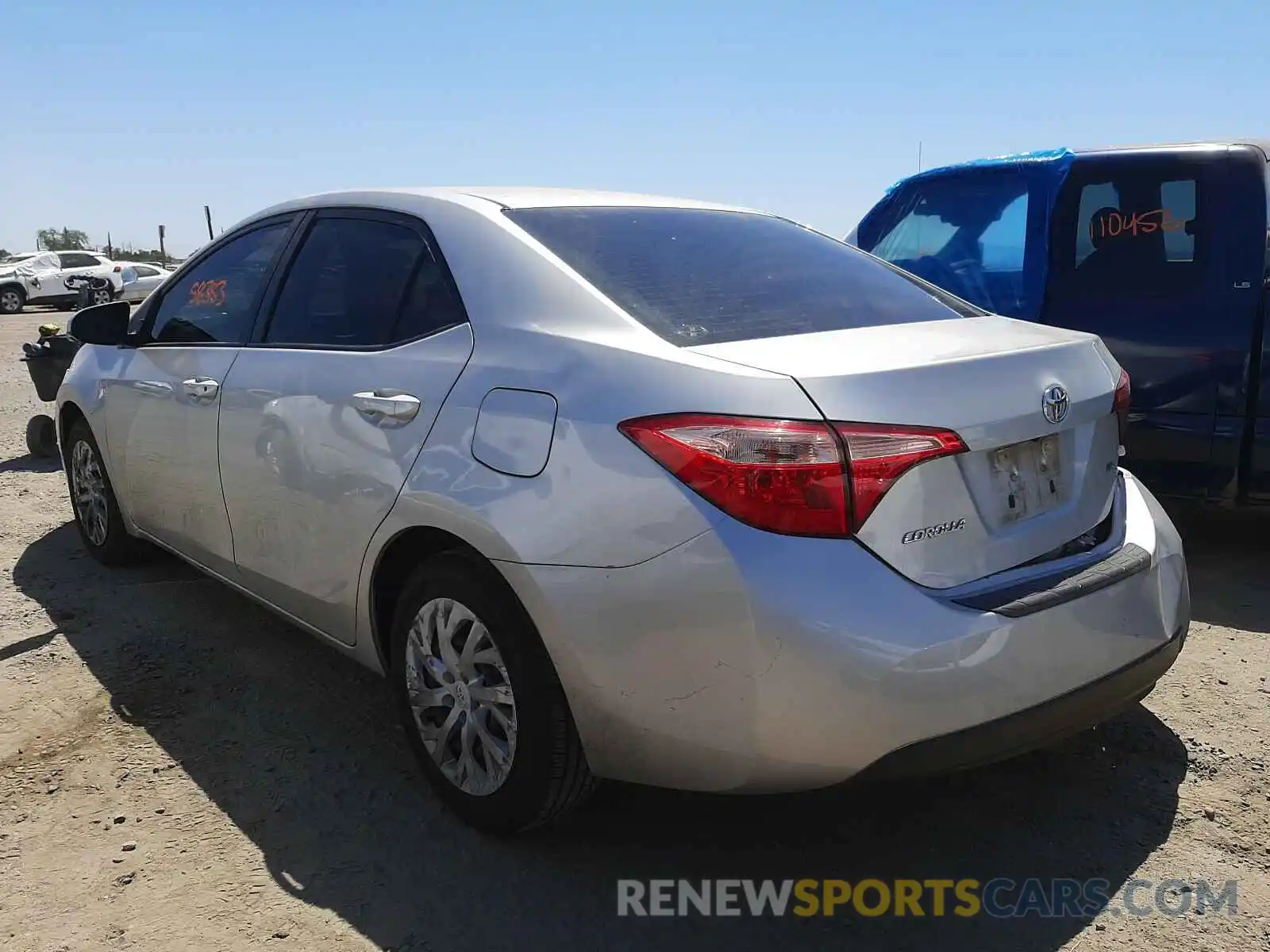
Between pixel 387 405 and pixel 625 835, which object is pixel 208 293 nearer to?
pixel 387 405

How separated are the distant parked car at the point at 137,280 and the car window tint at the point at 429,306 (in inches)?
1030

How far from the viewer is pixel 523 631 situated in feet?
7.80

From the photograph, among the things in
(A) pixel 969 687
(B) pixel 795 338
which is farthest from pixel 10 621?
(A) pixel 969 687

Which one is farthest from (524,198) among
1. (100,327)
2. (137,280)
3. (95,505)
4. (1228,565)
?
(137,280)

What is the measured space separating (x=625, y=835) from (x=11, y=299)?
28.7 m

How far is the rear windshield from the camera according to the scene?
2.46 m

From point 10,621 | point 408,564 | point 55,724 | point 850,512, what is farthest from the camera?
point 10,621

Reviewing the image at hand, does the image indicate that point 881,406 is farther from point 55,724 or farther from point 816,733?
point 55,724

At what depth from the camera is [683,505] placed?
2.07 metres

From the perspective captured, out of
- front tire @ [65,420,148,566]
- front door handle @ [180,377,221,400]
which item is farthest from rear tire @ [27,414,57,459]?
front door handle @ [180,377,221,400]

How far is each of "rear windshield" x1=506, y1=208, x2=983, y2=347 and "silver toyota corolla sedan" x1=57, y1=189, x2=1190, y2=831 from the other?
0.01m

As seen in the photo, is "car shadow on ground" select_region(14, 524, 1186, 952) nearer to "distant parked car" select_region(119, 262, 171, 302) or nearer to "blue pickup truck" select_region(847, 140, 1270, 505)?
"blue pickup truck" select_region(847, 140, 1270, 505)

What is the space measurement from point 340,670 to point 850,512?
2318mm

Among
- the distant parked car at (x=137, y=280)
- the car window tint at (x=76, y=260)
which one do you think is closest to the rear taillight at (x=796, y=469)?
the distant parked car at (x=137, y=280)
